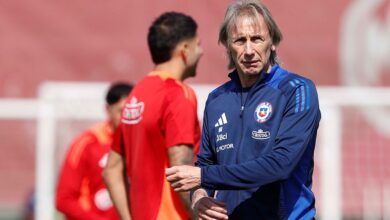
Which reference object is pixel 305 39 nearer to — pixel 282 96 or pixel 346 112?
pixel 346 112

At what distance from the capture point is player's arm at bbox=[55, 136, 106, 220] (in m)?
7.13

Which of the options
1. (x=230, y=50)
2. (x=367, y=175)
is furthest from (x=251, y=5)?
(x=367, y=175)

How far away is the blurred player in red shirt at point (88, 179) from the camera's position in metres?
7.16

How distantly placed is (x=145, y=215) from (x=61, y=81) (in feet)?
21.8

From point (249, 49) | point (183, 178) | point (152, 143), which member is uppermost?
point (249, 49)

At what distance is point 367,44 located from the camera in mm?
12102

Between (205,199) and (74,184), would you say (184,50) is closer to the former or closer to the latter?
(205,199)

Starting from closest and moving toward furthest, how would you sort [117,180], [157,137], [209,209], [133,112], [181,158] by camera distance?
[209,209] < [181,158] < [157,137] < [133,112] < [117,180]

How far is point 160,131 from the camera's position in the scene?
5.29m

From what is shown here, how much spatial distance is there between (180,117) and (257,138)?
4.21ft

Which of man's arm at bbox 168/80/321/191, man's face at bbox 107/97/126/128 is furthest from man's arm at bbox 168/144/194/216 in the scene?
man's face at bbox 107/97/126/128

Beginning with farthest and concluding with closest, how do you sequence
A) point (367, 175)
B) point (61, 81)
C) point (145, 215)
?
point (61, 81) → point (367, 175) → point (145, 215)

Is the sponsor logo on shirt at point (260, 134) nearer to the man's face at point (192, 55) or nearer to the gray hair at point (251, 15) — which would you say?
the gray hair at point (251, 15)

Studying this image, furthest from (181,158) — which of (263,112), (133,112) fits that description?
→ (263,112)
